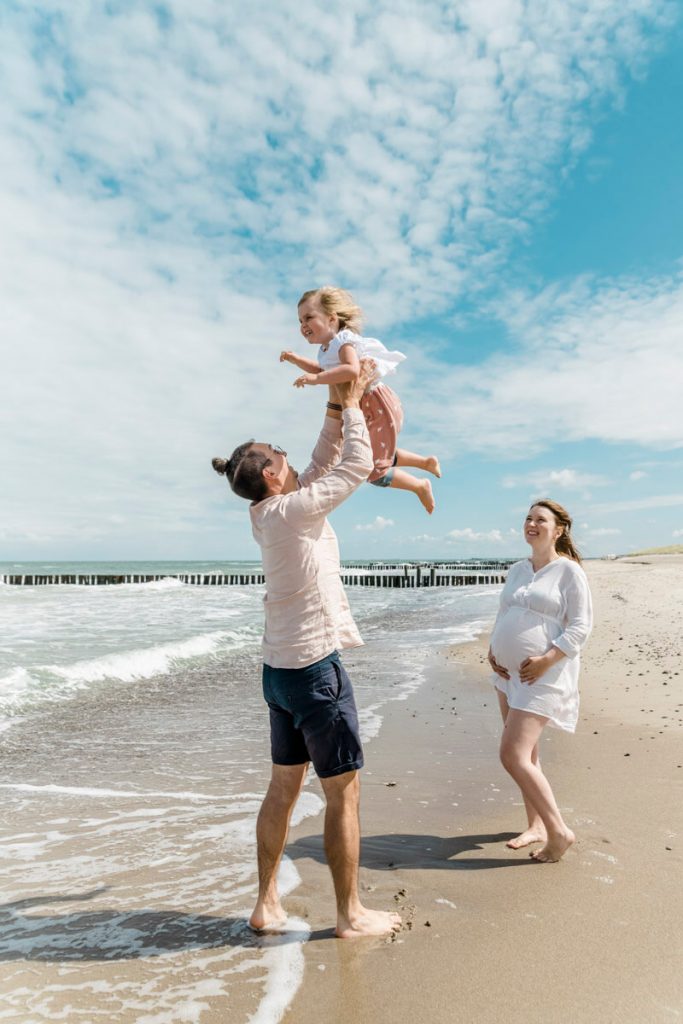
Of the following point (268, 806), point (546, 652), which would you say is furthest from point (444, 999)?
point (546, 652)

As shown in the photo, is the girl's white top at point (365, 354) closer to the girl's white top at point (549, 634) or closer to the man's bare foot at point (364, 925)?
the girl's white top at point (549, 634)

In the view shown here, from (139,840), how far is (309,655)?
2255 mm

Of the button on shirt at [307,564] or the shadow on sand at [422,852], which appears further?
the shadow on sand at [422,852]

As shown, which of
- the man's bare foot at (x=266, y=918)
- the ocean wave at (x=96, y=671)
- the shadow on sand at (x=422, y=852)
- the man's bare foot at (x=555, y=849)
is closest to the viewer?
the man's bare foot at (x=266, y=918)

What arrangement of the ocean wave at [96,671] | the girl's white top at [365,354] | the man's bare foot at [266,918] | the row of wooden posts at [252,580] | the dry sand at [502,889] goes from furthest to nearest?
the row of wooden posts at [252,580] < the ocean wave at [96,671] < the girl's white top at [365,354] < the man's bare foot at [266,918] < the dry sand at [502,889]

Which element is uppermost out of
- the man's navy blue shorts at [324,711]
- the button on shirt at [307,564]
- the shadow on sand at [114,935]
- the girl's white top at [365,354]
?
the girl's white top at [365,354]

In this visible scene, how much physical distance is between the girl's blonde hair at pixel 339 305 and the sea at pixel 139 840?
2.92 m

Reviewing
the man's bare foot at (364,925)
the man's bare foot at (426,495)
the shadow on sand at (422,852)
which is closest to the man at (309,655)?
the man's bare foot at (364,925)

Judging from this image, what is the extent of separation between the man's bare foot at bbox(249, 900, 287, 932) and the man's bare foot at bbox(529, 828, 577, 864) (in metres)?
1.51

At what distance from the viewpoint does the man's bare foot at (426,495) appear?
4168 millimetres

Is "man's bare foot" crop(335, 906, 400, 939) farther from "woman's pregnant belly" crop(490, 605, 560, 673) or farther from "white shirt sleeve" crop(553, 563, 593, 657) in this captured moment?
"white shirt sleeve" crop(553, 563, 593, 657)

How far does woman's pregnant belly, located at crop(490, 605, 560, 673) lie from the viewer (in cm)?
415

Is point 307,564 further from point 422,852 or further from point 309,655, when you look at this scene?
point 422,852

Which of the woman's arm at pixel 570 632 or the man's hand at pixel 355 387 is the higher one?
the man's hand at pixel 355 387
